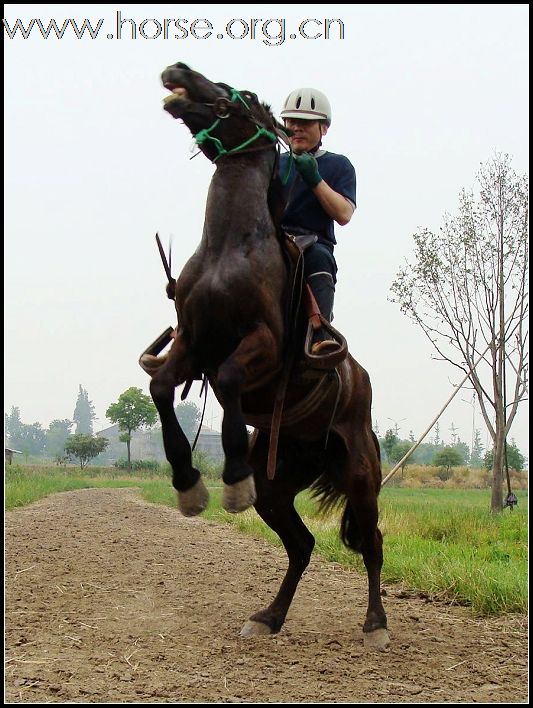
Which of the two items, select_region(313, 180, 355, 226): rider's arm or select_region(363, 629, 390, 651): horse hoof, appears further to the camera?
select_region(363, 629, 390, 651): horse hoof

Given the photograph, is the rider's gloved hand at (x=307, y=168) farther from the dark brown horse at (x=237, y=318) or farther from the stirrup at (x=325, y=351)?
the stirrup at (x=325, y=351)

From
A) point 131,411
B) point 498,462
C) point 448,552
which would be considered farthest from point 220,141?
point 131,411

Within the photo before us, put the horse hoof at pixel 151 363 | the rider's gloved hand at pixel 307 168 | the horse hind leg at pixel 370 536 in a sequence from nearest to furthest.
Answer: the horse hoof at pixel 151 363
the rider's gloved hand at pixel 307 168
the horse hind leg at pixel 370 536

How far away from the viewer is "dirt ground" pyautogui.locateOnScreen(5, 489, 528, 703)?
4.13 meters

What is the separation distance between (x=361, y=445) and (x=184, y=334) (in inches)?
71.2

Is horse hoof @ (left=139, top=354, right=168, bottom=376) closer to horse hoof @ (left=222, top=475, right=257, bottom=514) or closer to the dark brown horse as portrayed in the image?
the dark brown horse

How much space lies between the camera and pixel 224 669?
446cm

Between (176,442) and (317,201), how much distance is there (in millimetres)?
2013

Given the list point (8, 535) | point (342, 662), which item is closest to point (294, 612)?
point (342, 662)

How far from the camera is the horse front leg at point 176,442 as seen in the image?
4.12 metres

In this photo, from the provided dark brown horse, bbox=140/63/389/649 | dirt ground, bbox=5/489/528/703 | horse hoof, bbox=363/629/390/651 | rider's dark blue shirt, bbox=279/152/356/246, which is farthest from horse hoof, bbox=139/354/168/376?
horse hoof, bbox=363/629/390/651

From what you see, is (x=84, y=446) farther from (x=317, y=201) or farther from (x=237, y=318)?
(x=237, y=318)

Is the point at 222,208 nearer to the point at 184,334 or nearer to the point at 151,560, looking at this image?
the point at 184,334

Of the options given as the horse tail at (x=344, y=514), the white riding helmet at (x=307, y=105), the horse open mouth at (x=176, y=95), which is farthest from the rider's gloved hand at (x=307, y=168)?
the horse tail at (x=344, y=514)
